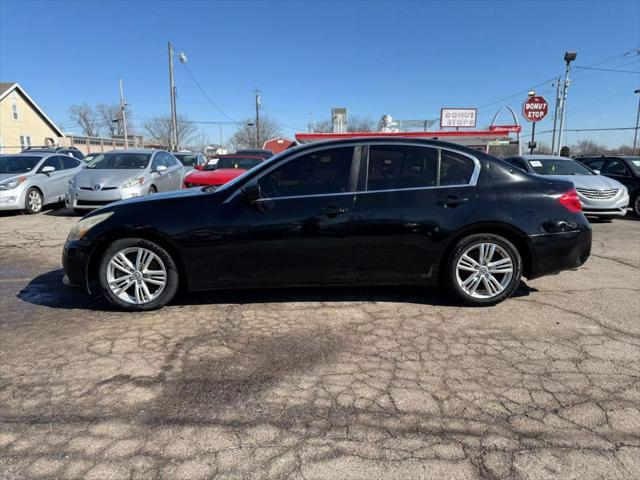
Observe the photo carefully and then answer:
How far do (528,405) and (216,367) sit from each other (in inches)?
81.4

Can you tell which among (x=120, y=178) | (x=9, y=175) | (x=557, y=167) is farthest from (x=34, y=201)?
(x=557, y=167)

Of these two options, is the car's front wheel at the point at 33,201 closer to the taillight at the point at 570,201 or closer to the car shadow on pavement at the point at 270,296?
the car shadow on pavement at the point at 270,296

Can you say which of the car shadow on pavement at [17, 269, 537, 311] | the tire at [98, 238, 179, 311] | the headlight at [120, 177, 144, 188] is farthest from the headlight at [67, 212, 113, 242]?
the headlight at [120, 177, 144, 188]

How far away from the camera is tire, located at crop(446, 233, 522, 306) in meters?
4.27

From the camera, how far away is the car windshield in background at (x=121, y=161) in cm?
1102

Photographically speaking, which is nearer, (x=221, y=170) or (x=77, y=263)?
(x=77, y=263)

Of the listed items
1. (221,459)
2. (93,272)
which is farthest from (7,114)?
(221,459)

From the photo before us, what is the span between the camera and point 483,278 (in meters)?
4.31

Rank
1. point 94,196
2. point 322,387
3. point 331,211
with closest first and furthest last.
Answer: point 322,387 < point 331,211 < point 94,196

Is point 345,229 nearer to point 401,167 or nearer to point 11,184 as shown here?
point 401,167

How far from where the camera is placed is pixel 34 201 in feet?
36.4

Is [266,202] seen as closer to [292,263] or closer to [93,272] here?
[292,263]

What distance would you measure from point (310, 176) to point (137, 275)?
1880 millimetres

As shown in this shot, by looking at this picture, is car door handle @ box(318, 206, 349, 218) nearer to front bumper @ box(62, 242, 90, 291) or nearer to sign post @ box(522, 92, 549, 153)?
front bumper @ box(62, 242, 90, 291)
